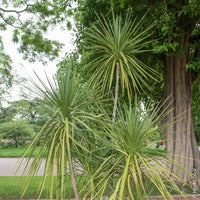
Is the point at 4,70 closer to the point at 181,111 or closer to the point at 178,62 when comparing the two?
the point at 178,62

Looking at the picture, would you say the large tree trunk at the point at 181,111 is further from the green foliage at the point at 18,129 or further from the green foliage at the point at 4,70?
the green foliage at the point at 4,70

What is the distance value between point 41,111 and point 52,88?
0.23m

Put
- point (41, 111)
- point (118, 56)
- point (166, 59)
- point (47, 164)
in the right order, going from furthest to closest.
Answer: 1. point (166, 59)
2. point (118, 56)
3. point (41, 111)
4. point (47, 164)

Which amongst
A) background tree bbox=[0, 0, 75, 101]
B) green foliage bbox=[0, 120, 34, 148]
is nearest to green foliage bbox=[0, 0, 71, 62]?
background tree bbox=[0, 0, 75, 101]

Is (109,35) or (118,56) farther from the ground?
(109,35)

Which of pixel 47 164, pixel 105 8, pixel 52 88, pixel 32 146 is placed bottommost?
pixel 47 164

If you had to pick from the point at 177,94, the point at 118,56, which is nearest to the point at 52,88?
the point at 118,56

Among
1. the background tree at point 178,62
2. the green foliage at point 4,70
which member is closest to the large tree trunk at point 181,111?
the background tree at point 178,62

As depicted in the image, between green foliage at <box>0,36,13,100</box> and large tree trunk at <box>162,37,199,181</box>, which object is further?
green foliage at <box>0,36,13,100</box>

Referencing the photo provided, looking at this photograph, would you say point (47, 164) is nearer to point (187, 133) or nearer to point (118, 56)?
point (118, 56)

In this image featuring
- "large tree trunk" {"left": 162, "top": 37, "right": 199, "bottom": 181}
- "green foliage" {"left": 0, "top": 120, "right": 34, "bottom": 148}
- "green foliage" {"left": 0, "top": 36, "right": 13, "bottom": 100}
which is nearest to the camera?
"green foliage" {"left": 0, "top": 120, "right": 34, "bottom": 148}

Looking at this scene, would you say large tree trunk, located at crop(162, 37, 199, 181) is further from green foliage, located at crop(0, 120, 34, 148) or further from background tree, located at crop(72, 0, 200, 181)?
green foliage, located at crop(0, 120, 34, 148)

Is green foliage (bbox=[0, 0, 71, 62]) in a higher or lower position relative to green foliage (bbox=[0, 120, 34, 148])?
higher

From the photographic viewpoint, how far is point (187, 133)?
23.1 ft
